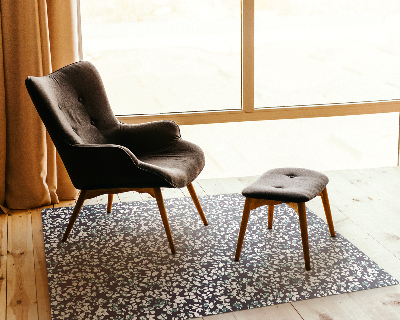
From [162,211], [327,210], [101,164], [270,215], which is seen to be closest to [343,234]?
[327,210]

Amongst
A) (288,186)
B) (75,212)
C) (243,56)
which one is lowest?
(75,212)

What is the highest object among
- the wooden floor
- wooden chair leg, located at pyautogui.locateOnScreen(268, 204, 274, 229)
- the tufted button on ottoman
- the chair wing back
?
the chair wing back

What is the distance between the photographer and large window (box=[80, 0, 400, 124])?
3424mm

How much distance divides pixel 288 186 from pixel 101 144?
98 centimetres

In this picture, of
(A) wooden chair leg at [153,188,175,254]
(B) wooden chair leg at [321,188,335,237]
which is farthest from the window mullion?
(A) wooden chair leg at [153,188,175,254]

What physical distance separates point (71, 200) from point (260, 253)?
1404 millimetres

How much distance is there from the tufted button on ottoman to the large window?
3.78 ft

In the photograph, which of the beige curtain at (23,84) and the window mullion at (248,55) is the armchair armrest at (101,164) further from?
the window mullion at (248,55)

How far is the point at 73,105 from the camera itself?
274cm

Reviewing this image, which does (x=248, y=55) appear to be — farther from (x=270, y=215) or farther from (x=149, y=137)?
(x=270, y=215)

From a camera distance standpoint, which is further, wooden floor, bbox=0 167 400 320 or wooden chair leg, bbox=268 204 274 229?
wooden chair leg, bbox=268 204 274 229

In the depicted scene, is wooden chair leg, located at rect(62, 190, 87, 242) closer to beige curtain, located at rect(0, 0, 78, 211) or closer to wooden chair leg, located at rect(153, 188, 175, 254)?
wooden chair leg, located at rect(153, 188, 175, 254)

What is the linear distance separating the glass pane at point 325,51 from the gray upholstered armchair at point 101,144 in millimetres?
1106

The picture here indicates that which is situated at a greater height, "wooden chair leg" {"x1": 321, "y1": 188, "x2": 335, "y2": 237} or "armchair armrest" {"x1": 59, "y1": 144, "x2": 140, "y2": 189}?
"armchair armrest" {"x1": 59, "y1": 144, "x2": 140, "y2": 189}
